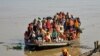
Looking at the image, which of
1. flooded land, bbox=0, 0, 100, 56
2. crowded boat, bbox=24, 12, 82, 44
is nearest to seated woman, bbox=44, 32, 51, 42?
crowded boat, bbox=24, 12, 82, 44

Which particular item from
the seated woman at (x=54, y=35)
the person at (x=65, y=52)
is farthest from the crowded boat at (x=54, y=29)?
the person at (x=65, y=52)

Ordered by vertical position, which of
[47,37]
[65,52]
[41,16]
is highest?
[41,16]

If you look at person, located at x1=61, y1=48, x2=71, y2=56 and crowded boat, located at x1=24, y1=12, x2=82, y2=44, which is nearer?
person, located at x1=61, y1=48, x2=71, y2=56

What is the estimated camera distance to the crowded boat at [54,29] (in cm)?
391

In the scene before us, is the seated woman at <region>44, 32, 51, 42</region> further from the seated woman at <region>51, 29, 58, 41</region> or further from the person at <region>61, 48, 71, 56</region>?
the person at <region>61, 48, 71, 56</region>

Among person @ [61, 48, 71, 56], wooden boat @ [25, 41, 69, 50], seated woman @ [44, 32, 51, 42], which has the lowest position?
person @ [61, 48, 71, 56]

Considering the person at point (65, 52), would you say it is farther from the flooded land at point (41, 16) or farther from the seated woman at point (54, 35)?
the seated woman at point (54, 35)

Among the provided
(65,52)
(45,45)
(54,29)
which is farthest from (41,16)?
(65,52)

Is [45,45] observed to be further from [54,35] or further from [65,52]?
[65,52]

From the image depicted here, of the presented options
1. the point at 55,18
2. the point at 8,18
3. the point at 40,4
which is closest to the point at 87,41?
the point at 55,18

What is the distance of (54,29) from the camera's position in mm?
3936

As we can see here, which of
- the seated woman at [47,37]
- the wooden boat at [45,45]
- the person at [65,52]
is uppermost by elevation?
the seated woman at [47,37]

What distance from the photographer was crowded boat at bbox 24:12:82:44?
3906 millimetres

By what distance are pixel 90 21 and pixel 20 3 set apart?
881mm
